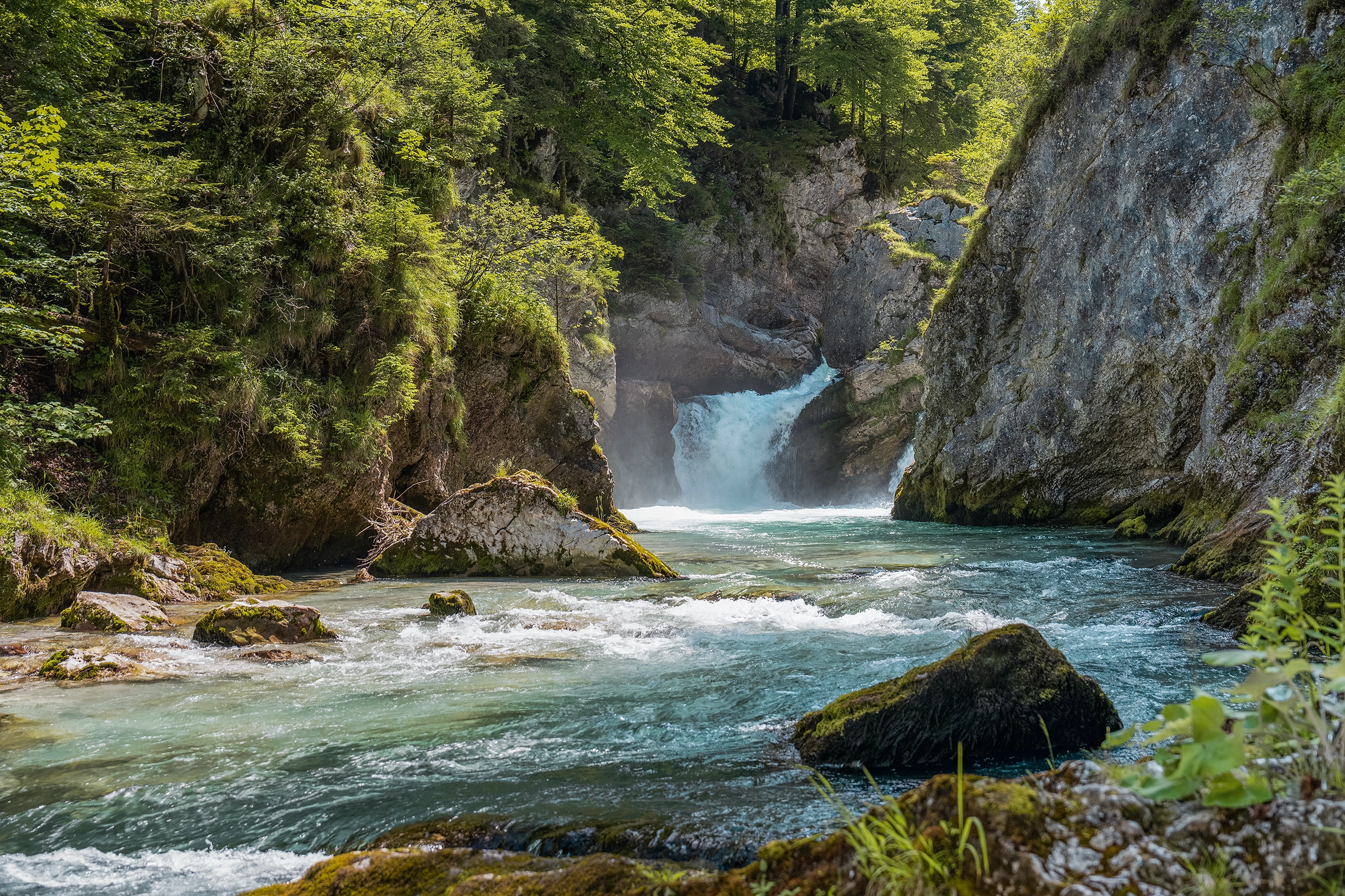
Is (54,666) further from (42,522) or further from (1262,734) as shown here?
(1262,734)

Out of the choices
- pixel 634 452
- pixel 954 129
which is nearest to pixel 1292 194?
pixel 634 452

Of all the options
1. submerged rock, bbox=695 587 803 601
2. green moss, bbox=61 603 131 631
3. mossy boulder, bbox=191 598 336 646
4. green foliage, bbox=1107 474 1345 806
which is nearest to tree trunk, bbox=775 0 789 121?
submerged rock, bbox=695 587 803 601

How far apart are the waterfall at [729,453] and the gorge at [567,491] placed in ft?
12.5

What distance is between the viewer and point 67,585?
8570mm

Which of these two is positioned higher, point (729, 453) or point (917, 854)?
point (729, 453)

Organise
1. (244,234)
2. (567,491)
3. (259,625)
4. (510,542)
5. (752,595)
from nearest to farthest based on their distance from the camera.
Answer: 1. (259,625)
2. (752,595)
3. (244,234)
4. (510,542)
5. (567,491)

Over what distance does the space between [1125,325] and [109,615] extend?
1919cm

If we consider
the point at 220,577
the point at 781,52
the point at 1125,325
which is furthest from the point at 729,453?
the point at 220,577

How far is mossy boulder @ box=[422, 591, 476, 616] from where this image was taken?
29.7 ft

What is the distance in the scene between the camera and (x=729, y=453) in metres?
33.2

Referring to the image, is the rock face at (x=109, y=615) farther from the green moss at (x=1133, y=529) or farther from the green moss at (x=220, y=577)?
the green moss at (x=1133, y=529)

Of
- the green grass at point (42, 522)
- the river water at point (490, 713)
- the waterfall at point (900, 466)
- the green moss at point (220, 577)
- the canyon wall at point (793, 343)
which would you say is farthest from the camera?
the canyon wall at point (793, 343)

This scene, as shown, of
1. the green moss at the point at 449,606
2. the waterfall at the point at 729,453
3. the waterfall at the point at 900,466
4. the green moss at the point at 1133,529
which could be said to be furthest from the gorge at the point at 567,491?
the waterfall at the point at 729,453

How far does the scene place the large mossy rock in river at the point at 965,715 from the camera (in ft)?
Result: 14.5
